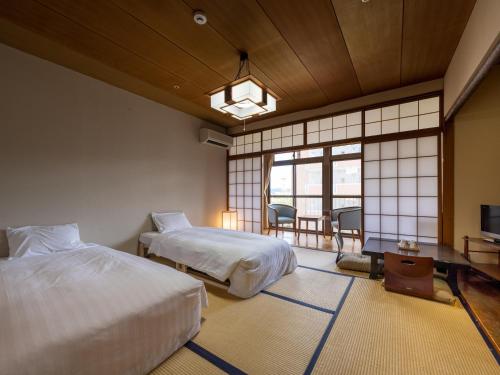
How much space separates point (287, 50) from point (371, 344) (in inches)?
114

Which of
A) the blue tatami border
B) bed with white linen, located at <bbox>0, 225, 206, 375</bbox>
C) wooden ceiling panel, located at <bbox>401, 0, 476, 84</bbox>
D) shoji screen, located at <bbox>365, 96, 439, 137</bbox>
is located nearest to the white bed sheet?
bed with white linen, located at <bbox>0, 225, 206, 375</bbox>

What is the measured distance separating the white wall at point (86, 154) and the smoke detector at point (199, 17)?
80.9 inches

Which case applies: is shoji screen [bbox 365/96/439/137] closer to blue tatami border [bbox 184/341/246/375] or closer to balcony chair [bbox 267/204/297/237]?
balcony chair [bbox 267/204/297/237]

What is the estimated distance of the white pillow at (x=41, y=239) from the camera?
2.29 metres

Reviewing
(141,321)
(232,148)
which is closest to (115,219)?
(141,321)

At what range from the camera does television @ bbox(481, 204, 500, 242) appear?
253cm

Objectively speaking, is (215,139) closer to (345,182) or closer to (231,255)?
(231,255)

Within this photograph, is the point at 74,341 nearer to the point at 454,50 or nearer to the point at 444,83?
the point at 454,50

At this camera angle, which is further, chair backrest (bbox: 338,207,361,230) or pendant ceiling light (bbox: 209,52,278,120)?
chair backrest (bbox: 338,207,361,230)

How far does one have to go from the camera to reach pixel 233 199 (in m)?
5.51

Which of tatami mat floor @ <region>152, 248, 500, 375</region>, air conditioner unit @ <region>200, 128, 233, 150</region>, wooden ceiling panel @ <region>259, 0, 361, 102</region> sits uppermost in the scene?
wooden ceiling panel @ <region>259, 0, 361, 102</region>

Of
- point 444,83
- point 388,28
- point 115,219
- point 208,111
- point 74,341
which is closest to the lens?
point 74,341

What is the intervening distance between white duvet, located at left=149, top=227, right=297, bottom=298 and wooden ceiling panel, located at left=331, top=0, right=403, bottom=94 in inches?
98.5

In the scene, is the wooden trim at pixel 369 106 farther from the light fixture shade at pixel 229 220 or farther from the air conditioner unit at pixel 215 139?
the light fixture shade at pixel 229 220
